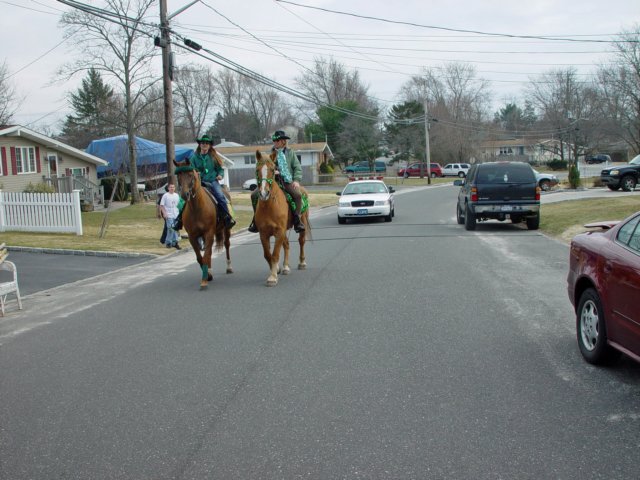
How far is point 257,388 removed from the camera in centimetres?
588

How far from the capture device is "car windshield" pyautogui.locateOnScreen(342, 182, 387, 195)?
2523 cm

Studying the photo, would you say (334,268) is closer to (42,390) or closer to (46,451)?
(42,390)

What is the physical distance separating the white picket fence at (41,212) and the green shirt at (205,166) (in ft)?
32.1

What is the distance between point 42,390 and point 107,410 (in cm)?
104

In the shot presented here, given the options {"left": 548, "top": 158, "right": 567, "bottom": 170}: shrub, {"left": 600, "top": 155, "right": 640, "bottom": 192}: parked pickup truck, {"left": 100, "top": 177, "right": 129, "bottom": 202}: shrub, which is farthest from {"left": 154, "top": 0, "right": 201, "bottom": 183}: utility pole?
{"left": 548, "top": 158, "right": 567, "bottom": 170}: shrub

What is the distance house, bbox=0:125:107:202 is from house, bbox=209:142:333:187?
26.3 metres

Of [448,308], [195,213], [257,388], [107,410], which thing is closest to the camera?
[107,410]

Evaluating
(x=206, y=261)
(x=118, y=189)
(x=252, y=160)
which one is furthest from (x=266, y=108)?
(x=206, y=261)

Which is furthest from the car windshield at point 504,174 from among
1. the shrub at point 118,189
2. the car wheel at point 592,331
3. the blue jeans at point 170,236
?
the shrub at point 118,189

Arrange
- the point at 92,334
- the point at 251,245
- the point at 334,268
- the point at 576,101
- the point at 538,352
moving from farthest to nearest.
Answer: the point at 576,101
the point at 251,245
the point at 334,268
the point at 92,334
the point at 538,352

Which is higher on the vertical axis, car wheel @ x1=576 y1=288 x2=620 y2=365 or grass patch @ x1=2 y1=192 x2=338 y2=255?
grass patch @ x1=2 y1=192 x2=338 y2=255

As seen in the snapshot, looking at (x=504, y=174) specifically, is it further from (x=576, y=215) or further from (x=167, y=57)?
(x=167, y=57)

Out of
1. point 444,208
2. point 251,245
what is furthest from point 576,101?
point 251,245

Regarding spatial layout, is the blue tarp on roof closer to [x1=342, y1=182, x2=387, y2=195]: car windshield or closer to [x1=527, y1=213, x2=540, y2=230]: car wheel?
[x1=342, y1=182, x2=387, y2=195]: car windshield
